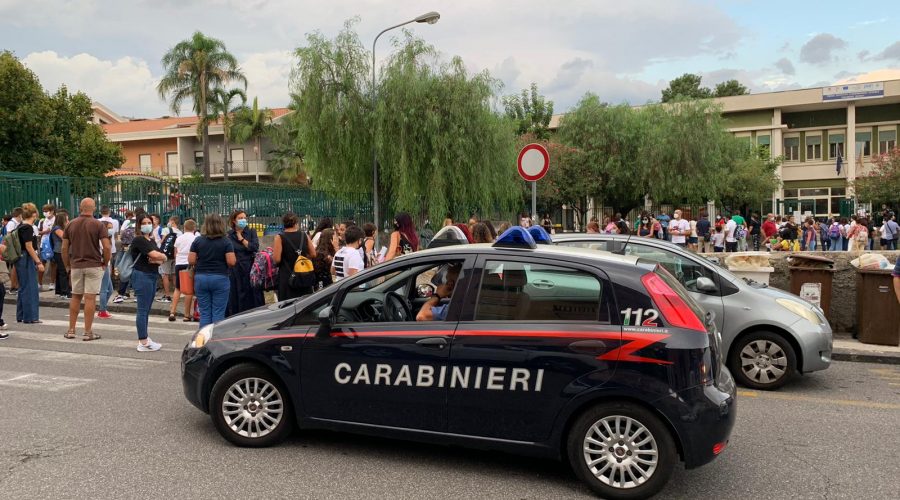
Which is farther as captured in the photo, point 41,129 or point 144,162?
point 144,162

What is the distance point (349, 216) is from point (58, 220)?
9.61 m

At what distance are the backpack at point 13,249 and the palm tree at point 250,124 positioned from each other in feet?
128

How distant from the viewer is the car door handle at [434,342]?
4.50 metres

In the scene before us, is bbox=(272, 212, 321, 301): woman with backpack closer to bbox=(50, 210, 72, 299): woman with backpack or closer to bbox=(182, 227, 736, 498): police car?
bbox=(182, 227, 736, 498): police car

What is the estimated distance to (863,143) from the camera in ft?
158

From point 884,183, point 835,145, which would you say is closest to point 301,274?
point 884,183

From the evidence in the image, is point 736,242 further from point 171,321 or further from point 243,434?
point 243,434

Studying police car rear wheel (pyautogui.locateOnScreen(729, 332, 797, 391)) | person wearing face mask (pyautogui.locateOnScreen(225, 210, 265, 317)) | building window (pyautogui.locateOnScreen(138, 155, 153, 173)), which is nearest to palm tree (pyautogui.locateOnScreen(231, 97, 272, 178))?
building window (pyautogui.locateOnScreen(138, 155, 153, 173))

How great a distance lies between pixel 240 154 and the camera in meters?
53.9

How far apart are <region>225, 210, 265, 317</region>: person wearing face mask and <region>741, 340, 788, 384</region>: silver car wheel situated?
5842mm

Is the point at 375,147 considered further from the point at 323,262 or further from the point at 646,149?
the point at 646,149

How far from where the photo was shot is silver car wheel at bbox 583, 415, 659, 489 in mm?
4172

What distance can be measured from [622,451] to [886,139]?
172 feet

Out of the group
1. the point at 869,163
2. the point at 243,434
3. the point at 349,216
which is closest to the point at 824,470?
the point at 243,434
